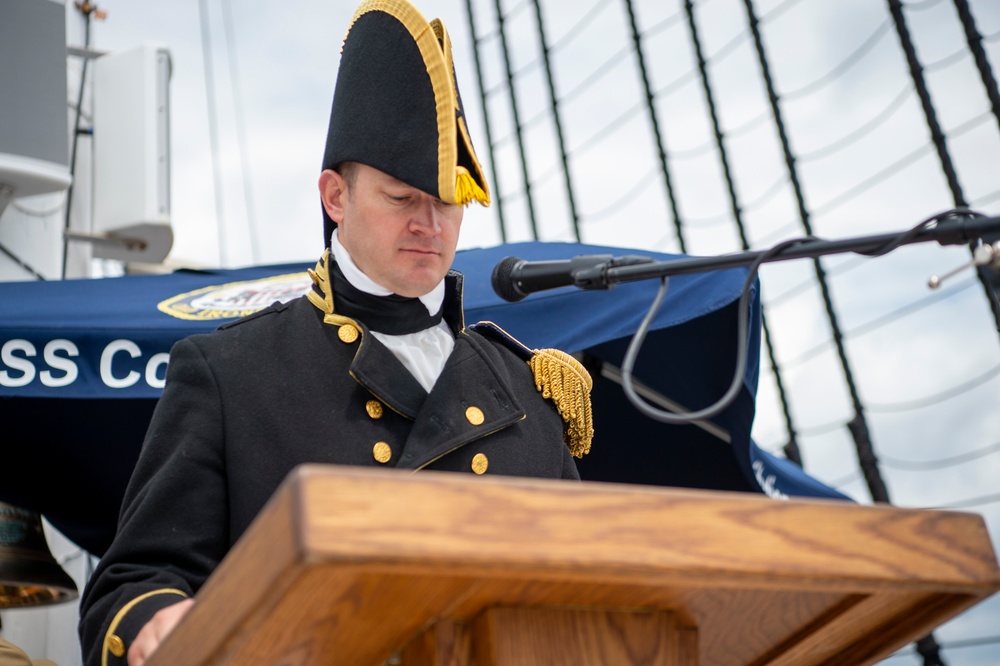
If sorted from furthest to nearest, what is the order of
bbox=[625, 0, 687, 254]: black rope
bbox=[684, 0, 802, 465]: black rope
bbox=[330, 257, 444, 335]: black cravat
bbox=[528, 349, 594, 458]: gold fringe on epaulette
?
bbox=[625, 0, 687, 254]: black rope < bbox=[684, 0, 802, 465]: black rope < bbox=[528, 349, 594, 458]: gold fringe on epaulette < bbox=[330, 257, 444, 335]: black cravat

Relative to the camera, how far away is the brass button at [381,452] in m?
1.44

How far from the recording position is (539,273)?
137 cm

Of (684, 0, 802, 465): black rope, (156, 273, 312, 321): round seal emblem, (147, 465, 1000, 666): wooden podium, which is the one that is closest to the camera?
(147, 465, 1000, 666): wooden podium

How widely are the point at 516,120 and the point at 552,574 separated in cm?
615

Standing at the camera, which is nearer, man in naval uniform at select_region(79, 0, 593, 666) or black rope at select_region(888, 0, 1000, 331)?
man in naval uniform at select_region(79, 0, 593, 666)

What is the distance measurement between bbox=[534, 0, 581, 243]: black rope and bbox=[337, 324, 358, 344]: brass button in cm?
479

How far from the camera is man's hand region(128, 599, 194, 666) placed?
3.75ft

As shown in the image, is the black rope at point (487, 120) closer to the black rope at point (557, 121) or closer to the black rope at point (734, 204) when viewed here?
the black rope at point (557, 121)

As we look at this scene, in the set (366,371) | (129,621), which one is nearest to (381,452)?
(366,371)

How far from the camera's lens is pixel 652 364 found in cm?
257

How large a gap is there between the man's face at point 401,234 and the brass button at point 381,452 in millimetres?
258

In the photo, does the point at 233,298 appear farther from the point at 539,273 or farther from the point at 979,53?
the point at 979,53

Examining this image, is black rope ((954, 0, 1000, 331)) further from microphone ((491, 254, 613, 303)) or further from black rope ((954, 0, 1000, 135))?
microphone ((491, 254, 613, 303))

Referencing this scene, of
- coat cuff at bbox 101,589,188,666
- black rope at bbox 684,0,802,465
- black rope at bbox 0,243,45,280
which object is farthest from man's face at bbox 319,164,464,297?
black rope at bbox 684,0,802,465
